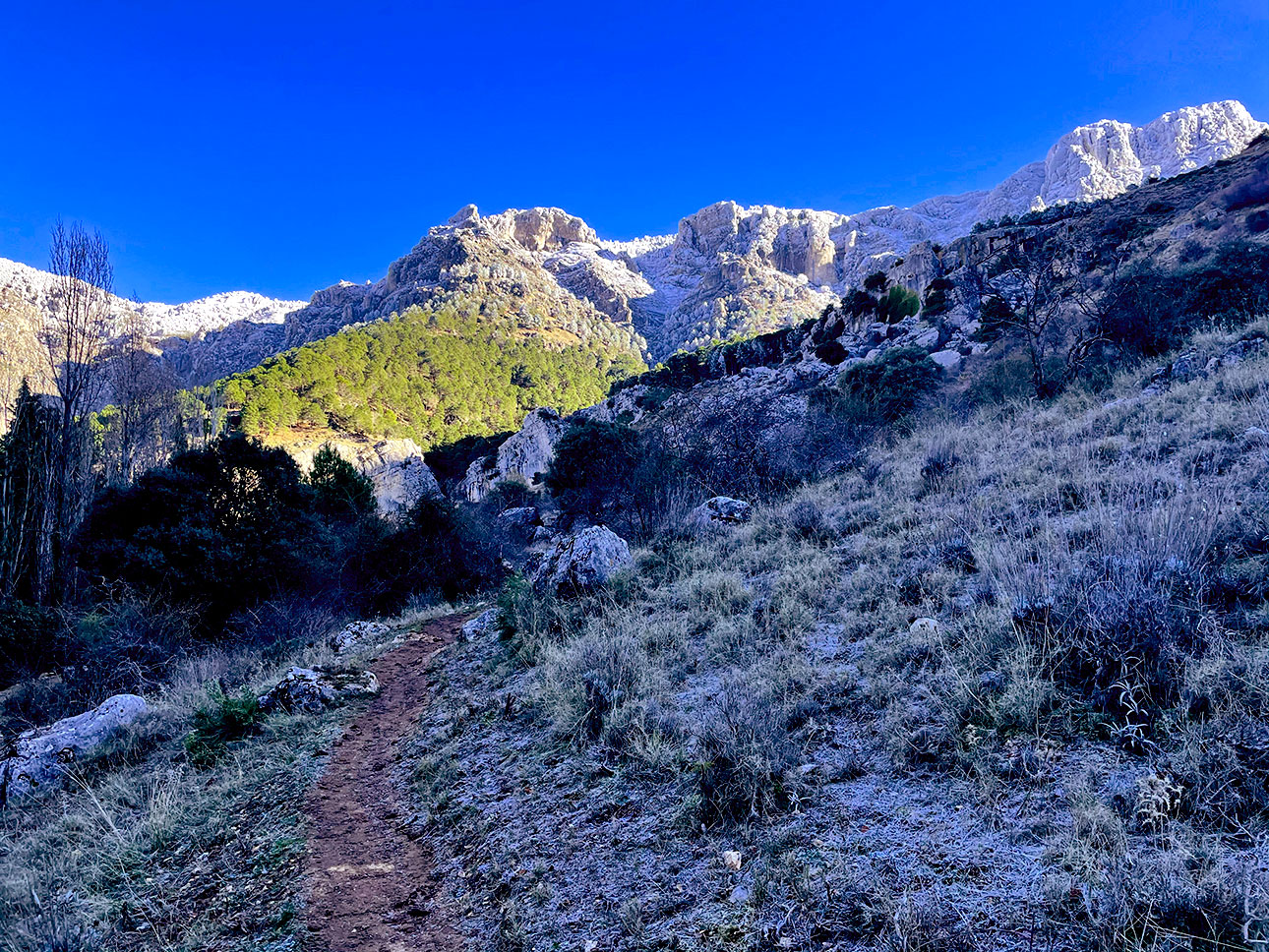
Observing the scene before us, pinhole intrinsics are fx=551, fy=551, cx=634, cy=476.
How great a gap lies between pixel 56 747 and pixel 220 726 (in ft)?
6.49

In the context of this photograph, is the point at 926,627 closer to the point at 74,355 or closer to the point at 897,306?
the point at 74,355

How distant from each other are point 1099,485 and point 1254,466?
0.99 meters

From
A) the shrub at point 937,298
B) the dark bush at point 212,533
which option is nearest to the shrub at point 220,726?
the dark bush at point 212,533

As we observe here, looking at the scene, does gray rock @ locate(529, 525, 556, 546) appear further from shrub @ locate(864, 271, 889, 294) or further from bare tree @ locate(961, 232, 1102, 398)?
shrub @ locate(864, 271, 889, 294)

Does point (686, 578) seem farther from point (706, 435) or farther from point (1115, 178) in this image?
point (1115, 178)

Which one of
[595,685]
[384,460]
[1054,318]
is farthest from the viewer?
[384,460]

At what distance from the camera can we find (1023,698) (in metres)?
2.66

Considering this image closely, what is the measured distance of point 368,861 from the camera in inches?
145

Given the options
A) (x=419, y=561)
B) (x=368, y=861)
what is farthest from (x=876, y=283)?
(x=368, y=861)

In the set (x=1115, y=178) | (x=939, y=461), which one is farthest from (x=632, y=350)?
(x=939, y=461)

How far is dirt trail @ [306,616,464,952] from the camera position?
9.72ft

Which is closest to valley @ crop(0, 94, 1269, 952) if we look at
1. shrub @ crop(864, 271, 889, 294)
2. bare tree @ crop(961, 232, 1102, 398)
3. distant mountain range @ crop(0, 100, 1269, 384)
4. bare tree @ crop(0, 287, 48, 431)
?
bare tree @ crop(961, 232, 1102, 398)

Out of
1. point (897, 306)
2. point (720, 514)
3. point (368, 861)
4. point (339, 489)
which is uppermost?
point (897, 306)

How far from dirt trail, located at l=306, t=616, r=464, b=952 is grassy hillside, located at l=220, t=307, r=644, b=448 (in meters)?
47.6
